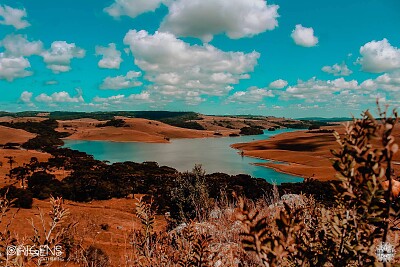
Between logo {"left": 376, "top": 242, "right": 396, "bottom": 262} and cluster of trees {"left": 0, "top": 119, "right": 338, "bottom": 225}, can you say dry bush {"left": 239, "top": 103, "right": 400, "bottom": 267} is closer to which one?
logo {"left": 376, "top": 242, "right": 396, "bottom": 262}

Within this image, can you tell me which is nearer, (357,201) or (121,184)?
(357,201)

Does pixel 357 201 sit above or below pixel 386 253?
above

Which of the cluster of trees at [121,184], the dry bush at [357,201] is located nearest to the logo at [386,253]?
the dry bush at [357,201]

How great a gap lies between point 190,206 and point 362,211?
Answer: 3368cm

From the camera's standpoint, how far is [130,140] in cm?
19262

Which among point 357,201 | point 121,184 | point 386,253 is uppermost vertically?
point 357,201

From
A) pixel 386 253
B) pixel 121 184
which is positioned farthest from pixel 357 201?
pixel 121 184

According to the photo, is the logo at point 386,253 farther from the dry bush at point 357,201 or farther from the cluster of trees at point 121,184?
the cluster of trees at point 121,184

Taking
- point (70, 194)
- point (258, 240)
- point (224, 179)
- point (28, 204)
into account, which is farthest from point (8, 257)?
point (224, 179)

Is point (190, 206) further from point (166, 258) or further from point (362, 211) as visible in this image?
point (362, 211)

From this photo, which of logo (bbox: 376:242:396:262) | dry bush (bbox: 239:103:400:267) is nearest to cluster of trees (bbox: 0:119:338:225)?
logo (bbox: 376:242:396:262)

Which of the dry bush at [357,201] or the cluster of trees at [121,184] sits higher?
the dry bush at [357,201]

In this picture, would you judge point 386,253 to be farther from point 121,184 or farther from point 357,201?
point 121,184

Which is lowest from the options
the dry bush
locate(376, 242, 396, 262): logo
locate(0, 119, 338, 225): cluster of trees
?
locate(0, 119, 338, 225): cluster of trees
